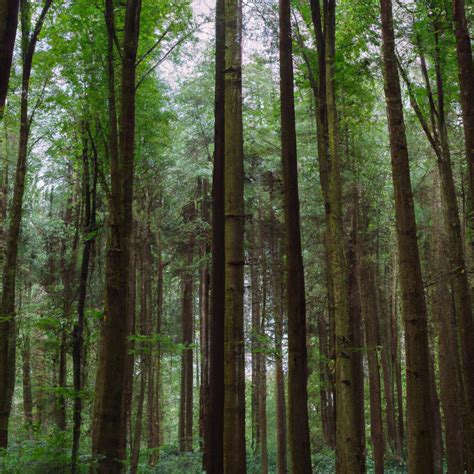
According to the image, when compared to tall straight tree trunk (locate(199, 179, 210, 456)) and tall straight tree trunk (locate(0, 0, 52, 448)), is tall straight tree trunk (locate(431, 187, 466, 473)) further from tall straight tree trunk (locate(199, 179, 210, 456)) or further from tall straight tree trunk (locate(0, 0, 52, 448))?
tall straight tree trunk (locate(0, 0, 52, 448))

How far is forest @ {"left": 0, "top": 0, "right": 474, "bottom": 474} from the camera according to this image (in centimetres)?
680

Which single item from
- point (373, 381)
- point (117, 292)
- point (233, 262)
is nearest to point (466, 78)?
point (233, 262)

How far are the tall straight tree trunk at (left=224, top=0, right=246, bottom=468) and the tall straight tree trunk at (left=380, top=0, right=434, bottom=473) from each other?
6.98ft

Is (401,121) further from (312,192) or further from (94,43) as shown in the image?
(312,192)

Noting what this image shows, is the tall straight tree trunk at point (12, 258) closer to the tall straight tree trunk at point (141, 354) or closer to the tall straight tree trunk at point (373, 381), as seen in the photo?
the tall straight tree trunk at point (141, 354)

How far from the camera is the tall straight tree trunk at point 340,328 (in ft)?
24.8

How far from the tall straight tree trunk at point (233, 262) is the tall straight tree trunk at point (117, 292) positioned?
1477 millimetres

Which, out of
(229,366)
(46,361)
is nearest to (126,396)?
(229,366)

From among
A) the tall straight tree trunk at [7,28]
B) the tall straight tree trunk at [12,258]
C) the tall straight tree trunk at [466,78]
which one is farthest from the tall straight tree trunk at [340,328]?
the tall straight tree trunk at [12,258]

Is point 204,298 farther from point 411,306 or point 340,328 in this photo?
point 411,306

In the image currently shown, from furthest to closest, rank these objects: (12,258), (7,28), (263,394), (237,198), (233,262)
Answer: (263,394) < (12,258) < (237,198) < (233,262) < (7,28)

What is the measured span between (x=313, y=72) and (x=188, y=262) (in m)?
11.5

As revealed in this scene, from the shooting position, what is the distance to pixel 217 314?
759cm

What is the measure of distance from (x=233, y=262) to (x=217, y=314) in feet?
4.91
